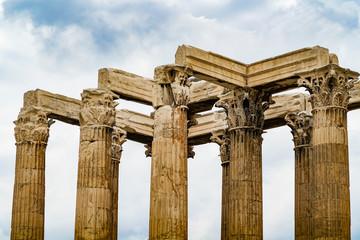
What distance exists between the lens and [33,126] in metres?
55.8

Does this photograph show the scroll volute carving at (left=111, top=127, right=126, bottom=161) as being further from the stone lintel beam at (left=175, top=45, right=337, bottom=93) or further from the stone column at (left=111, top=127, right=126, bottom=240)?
the stone lintel beam at (left=175, top=45, right=337, bottom=93)

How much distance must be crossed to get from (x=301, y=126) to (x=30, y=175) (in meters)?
14.3

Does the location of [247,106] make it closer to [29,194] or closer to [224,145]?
[224,145]

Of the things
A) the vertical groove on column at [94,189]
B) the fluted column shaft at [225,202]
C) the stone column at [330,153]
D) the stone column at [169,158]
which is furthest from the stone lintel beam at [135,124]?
the stone column at [330,153]

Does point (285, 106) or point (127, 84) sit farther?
point (285, 106)

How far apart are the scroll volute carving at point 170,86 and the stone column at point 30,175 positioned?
34.9 ft

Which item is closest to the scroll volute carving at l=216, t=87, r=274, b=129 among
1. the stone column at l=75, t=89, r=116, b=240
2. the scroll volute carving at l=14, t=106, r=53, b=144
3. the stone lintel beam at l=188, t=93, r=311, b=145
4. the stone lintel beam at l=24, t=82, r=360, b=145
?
the stone lintel beam at l=24, t=82, r=360, b=145

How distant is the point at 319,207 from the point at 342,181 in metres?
1.50

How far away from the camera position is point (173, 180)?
46031 millimetres

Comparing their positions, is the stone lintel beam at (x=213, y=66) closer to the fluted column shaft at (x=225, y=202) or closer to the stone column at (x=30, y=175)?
the fluted column shaft at (x=225, y=202)

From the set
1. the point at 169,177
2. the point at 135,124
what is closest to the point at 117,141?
the point at 135,124

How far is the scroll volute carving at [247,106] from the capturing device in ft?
171

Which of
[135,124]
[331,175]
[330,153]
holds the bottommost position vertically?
[331,175]

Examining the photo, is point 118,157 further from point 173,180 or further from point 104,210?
point 173,180
